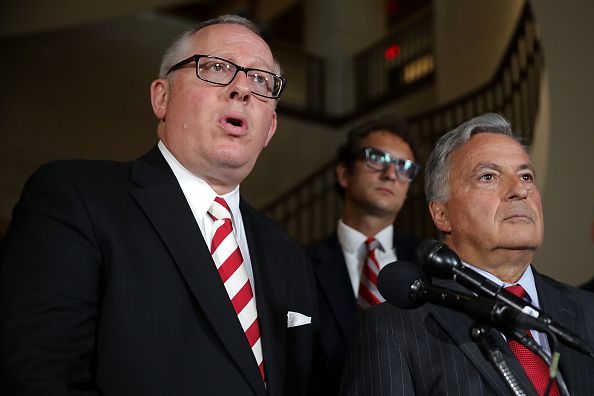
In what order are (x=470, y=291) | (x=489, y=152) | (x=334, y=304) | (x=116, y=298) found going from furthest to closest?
(x=334, y=304) < (x=489, y=152) < (x=470, y=291) < (x=116, y=298)

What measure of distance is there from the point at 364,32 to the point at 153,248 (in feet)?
30.4

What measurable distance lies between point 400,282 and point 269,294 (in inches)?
20.5

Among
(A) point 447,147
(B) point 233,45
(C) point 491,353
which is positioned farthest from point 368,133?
(C) point 491,353

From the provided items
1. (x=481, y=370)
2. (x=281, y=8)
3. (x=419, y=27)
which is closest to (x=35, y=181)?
(x=481, y=370)

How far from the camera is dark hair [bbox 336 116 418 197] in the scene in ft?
9.29

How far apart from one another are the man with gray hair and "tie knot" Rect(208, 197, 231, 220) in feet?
1.43

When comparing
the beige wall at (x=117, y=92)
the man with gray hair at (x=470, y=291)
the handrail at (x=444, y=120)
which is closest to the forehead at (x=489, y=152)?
the man with gray hair at (x=470, y=291)

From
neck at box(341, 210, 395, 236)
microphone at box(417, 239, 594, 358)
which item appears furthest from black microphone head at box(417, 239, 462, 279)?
neck at box(341, 210, 395, 236)

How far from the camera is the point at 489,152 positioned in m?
1.79

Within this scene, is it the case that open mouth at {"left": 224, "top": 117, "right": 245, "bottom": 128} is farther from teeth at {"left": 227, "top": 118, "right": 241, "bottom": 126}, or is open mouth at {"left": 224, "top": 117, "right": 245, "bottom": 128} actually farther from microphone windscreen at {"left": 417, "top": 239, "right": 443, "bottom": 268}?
microphone windscreen at {"left": 417, "top": 239, "right": 443, "bottom": 268}

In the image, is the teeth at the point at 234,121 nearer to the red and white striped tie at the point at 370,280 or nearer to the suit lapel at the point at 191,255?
the suit lapel at the point at 191,255

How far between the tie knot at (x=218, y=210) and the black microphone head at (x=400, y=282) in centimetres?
52

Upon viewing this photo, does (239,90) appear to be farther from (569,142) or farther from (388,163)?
(569,142)

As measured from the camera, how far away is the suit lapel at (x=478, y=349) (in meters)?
1.43
